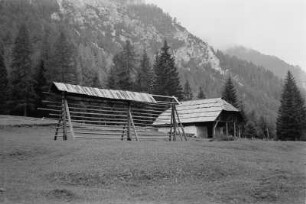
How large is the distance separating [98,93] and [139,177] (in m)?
12.9

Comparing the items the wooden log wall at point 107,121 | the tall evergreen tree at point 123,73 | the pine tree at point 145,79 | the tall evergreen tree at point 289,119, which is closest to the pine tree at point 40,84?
the tall evergreen tree at point 123,73

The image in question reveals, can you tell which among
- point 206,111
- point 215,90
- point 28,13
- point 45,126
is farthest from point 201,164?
point 215,90

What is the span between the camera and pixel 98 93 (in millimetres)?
27031

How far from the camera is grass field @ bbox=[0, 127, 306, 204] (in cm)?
1241

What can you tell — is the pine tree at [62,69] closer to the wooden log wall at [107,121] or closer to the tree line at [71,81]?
the tree line at [71,81]

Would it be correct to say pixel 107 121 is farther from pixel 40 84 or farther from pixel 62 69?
pixel 62 69

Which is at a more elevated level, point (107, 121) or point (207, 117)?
point (207, 117)

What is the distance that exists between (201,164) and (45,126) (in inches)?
1039

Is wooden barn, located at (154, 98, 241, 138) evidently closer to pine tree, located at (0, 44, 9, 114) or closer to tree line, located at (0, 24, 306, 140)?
tree line, located at (0, 24, 306, 140)

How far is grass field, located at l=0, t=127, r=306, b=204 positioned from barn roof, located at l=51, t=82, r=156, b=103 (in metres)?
5.40

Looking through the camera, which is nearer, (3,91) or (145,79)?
(3,91)

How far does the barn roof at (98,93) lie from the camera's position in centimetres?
2497

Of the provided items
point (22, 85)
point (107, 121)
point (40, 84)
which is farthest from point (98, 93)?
point (40, 84)

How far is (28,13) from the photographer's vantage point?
161625mm
